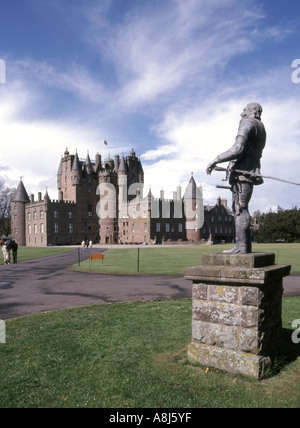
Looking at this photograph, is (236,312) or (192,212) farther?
(192,212)

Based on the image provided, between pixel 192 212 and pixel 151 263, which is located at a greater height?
pixel 192 212

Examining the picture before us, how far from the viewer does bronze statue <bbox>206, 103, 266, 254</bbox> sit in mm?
5215

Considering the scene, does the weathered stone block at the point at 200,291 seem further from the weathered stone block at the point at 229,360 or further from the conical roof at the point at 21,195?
the conical roof at the point at 21,195

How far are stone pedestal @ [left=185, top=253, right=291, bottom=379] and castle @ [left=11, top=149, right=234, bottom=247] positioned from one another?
6899 centimetres

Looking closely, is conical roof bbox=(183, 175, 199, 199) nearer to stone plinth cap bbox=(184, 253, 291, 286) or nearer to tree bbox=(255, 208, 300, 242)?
→ tree bbox=(255, 208, 300, 242)

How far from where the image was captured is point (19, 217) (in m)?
77.2

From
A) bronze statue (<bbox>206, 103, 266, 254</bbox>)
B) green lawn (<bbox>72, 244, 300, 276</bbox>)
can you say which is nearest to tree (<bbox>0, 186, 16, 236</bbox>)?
green lawn (<bbox>72, 244, 300, 276</bbox>)

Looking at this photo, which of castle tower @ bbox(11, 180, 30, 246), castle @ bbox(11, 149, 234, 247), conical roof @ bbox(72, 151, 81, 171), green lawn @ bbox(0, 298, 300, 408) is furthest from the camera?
conical roof @ bbox(72, 151, 81, 171)

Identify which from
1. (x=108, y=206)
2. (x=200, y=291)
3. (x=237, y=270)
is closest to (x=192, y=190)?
(x=108, y=206)

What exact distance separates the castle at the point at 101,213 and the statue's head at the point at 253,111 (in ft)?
226

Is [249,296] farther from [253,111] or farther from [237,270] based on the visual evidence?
[253,111]

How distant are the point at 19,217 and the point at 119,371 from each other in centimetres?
7895

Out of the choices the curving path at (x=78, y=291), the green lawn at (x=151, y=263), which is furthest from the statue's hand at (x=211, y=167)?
the green lawn at (x=151, y=263)
